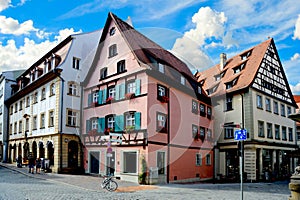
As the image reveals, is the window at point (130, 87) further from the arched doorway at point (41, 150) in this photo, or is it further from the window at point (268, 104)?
the window at point (268, 104)

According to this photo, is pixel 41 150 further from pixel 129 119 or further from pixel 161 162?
pixel 161 162

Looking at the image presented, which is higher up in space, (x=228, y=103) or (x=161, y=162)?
(x=228, y=103)

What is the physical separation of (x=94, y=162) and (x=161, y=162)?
653 centimetres

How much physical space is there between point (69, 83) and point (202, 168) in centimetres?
1414

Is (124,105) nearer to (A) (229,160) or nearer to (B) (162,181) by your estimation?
(B) (162,181)

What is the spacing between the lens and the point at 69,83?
28016 millimetres

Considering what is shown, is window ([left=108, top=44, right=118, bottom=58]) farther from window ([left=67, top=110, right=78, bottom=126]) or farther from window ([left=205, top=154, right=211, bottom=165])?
window ([left=205, top=154, right=211, bottom=165])

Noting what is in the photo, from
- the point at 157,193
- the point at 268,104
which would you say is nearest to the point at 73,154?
the point at 157,193

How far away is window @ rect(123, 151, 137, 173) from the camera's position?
2247 centimetres

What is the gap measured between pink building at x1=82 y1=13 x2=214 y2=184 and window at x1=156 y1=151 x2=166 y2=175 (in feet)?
0.13

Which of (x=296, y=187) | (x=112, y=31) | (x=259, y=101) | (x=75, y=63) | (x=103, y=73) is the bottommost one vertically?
(x=296, y=187)

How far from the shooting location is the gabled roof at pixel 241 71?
32.2 metres

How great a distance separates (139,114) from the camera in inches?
880

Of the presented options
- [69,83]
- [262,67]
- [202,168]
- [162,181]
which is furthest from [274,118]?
[69,83]
